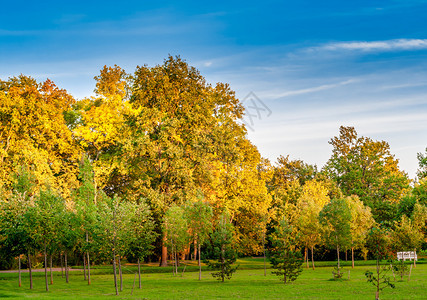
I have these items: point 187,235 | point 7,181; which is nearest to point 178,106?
point 187,235

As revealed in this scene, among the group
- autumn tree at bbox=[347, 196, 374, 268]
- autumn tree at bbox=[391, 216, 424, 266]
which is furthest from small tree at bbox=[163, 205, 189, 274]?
autumn tree at bbox=[391, 216, 424, 266]

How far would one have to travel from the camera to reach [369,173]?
69000mm

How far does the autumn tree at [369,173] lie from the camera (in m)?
64.9

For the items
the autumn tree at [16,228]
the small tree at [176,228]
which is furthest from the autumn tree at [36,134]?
the autumn tree at [16,228]

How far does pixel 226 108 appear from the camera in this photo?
199 ft

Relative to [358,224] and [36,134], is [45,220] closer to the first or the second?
[36,134]

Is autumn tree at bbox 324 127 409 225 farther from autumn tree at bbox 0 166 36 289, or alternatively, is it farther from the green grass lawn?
autumn tree at bbox 0 166 36 289

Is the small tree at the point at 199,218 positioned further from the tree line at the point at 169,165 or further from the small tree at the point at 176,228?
the small tree at the point at 176,228

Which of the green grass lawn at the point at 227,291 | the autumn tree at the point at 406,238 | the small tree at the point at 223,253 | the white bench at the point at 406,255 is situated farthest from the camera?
the white bench at the point at 406,255

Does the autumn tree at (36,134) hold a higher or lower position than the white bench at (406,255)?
higher

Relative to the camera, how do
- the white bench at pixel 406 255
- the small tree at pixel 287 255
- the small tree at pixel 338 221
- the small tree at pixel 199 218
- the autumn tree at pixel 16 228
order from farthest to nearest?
1. the small tree at pixel 338 221
2. the white bench at pixel 406 255
3. the small tree at pixel 199 218
4. the small tree at pixel 287 255
5. the autumn tree at pixel 16 228

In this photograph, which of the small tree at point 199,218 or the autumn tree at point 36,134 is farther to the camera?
the autumn tree at point 36,134

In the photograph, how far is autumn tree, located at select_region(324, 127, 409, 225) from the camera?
64938 millimetres

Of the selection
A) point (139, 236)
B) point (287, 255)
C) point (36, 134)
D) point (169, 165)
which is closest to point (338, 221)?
point (287, 255)
